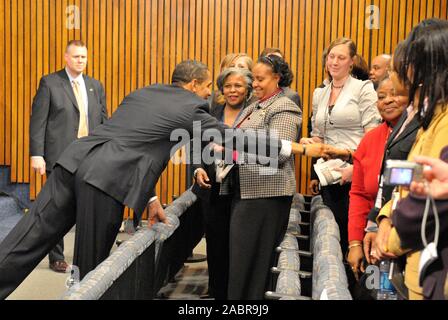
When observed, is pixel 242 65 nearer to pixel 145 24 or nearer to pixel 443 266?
pixel 145 24

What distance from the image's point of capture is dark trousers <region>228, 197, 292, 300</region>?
3535 mm

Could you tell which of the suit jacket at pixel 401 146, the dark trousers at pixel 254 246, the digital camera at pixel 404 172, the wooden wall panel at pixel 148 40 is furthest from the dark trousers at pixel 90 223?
the wooden wall panel at pixel 148 40

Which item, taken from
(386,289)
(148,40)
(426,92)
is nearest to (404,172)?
(426,92)

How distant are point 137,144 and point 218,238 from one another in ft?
2.95

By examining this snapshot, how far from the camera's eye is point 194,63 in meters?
3.77

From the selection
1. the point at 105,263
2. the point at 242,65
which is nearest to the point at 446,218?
the point at 105,263

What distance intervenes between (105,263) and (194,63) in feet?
4.63

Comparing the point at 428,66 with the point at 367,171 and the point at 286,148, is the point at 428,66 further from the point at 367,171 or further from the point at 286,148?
the point at 286,148

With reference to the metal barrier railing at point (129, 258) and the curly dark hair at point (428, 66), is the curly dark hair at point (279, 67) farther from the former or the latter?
the curly dark hair at point (428, 66)

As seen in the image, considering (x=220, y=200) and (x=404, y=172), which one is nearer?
(x=404, y=172)

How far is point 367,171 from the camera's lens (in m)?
3.00

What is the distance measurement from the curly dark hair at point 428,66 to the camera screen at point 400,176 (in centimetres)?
27

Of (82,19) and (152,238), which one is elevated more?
(82,19)

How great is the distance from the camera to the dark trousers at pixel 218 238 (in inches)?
163
